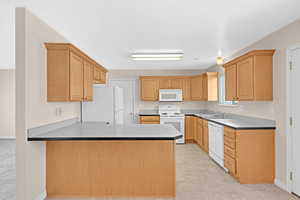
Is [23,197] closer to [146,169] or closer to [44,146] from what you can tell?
[44,146]

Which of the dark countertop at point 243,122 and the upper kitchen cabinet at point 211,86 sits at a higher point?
the upper kitchen cabinet at point 211,86

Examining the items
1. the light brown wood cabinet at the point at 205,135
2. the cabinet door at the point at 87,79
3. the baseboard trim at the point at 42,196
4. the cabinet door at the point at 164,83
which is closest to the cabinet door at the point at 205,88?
the cabinet door at the point at 164,83

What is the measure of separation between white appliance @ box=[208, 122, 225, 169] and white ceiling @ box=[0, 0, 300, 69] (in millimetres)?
1654

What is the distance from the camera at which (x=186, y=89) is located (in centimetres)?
724

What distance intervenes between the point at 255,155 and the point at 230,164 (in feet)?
1.53

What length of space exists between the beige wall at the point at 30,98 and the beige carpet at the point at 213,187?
1.84 m

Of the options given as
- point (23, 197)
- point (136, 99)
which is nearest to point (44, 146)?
point (23, 197)

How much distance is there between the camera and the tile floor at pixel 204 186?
3059 millimetres

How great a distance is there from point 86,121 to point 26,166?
1738 millimetres

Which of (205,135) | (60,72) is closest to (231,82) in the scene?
(205,135)

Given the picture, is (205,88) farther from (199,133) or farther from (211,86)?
(199,133)

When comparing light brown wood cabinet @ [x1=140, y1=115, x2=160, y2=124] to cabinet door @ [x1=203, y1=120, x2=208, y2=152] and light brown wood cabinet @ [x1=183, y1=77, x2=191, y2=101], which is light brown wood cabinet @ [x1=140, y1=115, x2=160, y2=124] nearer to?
light brown wood cabinet @ [x1=183, y1=77, x2=191, y2=101]

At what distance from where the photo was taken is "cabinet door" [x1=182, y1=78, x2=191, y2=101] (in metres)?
7.24

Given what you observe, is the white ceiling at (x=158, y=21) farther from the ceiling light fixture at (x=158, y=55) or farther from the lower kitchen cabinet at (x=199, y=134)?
the lower kitchen cabinet at (x=199, y=134)
